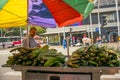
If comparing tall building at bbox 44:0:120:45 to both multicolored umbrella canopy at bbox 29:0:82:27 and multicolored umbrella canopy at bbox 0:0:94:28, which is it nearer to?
multicolored umbrella canopy at bbox 29:0:82:27

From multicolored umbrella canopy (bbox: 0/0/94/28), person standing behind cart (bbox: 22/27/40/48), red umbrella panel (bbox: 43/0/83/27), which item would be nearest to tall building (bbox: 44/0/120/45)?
multicolored umbrella canopy (bbox: 0/0/94/28)

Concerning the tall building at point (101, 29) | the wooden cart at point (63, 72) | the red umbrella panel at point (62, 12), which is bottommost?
the wooden cart at point (63, 72)

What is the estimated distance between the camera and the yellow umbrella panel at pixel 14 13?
27.1 ft

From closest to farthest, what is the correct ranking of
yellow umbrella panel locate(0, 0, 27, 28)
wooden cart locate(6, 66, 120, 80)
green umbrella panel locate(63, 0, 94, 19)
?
1. wooden cart locate(6, 66, 120, 80)
2. green umbrella panel locate(63, 0, 94, 19)
3. yellow umbrella panel locate(0, 0, 27, 28)

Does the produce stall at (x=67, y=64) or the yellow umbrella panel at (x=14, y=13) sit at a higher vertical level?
the yellow umbrella panel at (x=14, y=13)

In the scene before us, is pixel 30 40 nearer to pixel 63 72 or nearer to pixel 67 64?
pixel 67 64

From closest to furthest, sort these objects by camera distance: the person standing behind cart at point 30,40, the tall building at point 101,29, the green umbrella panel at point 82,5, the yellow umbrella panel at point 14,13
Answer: the green umbrella panel at point 82,5 < the person standing behind cart at point 30,40 < the yellow umbrella panel at point 14,13 < the tall building at point 101,29

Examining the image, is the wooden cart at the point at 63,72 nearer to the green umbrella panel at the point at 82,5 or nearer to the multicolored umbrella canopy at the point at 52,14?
the green umbrella panel at the point at 82,5

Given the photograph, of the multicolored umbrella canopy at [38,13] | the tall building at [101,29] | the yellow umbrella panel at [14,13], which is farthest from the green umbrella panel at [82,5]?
the tall building at [101,29]

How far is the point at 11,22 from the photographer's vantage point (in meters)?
8.69

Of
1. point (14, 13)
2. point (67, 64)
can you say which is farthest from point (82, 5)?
Result: point (67, 64)

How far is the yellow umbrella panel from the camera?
27.1ft

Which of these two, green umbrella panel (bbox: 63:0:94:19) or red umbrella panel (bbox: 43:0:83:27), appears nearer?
green umbrella panel (bbox: 63:0:94:19)

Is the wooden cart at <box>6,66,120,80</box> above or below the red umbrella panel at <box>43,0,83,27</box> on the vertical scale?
below
